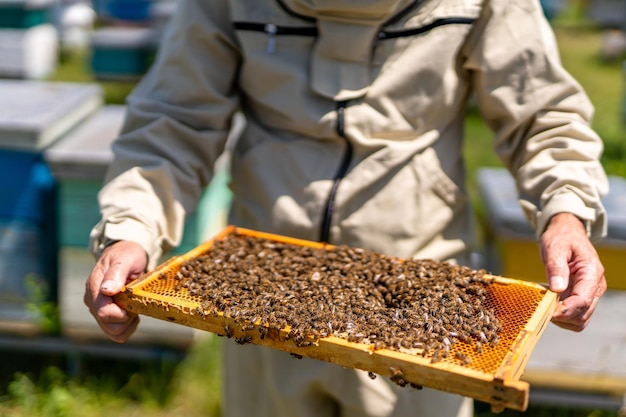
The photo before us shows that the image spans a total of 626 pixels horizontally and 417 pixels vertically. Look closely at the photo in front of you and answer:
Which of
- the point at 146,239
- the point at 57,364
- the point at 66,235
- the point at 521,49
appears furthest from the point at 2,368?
the point at 521,49

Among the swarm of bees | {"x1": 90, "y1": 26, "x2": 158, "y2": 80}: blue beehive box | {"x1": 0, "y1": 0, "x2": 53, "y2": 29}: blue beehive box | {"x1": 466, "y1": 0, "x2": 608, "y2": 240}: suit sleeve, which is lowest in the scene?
{"x1": 90, "y1": 26, "x2": 158, "y2": 80}: blue beehive box

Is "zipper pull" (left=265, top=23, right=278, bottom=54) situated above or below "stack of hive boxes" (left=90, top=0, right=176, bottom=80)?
above

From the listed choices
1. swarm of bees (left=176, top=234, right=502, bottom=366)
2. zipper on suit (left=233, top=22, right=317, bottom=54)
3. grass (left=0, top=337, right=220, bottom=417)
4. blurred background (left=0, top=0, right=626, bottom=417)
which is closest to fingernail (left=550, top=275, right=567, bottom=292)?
swarm of bees (left=176, top=234, right=502, bottom=366)

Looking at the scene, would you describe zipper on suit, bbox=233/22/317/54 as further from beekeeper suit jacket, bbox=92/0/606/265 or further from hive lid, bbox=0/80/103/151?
hive lid, bbox=0/80/103/151

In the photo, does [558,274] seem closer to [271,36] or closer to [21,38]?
[271,36]

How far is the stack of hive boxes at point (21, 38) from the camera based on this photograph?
764 centimetres

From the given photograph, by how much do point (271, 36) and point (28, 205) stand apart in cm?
172

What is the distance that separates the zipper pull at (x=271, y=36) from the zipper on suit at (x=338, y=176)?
0.73 feet

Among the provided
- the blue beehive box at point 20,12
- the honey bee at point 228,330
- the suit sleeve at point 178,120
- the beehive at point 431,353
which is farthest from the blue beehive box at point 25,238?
the blue beehive box at point 20,12

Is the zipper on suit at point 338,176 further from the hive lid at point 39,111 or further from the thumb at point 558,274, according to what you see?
the hive lid at point 39,111

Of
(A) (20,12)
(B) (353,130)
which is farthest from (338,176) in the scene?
(A) (20,12)

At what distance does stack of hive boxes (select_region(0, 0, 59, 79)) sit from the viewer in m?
7.64

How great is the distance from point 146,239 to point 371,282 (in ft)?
1.80

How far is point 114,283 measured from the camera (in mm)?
1715
